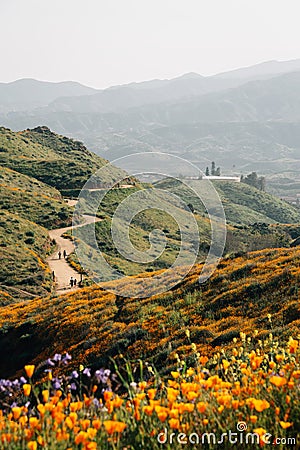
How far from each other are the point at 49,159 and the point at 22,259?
210 ft

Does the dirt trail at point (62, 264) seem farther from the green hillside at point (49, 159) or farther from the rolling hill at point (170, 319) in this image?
the green hillside at point (49, 159)

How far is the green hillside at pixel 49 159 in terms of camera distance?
319 ft

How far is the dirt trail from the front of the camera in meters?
46.8

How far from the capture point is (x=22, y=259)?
52938mm

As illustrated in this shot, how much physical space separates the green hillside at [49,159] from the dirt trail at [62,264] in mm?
26722

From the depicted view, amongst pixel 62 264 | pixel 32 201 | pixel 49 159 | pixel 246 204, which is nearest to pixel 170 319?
pixel 62 264

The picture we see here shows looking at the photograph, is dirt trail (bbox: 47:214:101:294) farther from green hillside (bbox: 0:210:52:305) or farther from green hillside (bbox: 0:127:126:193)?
green hillside (bbox: 0:127:126:193)

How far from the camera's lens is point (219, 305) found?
52.9 feet

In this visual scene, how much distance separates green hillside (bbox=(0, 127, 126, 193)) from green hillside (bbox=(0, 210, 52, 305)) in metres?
30.1

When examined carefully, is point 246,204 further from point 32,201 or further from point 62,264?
point 62,264

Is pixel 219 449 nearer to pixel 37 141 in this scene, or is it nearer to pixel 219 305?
pixel 219 305

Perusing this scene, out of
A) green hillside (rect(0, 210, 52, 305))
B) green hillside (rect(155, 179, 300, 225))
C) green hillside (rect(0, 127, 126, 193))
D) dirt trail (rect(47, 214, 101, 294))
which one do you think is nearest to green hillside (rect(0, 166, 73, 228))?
dirt trail (rect(47, 214, 101, 294))

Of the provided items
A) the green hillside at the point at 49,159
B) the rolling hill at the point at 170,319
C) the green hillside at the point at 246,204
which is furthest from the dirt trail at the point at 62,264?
the green hillside at the point at 246,204

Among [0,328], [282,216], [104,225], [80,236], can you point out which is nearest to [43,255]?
[80,236]
